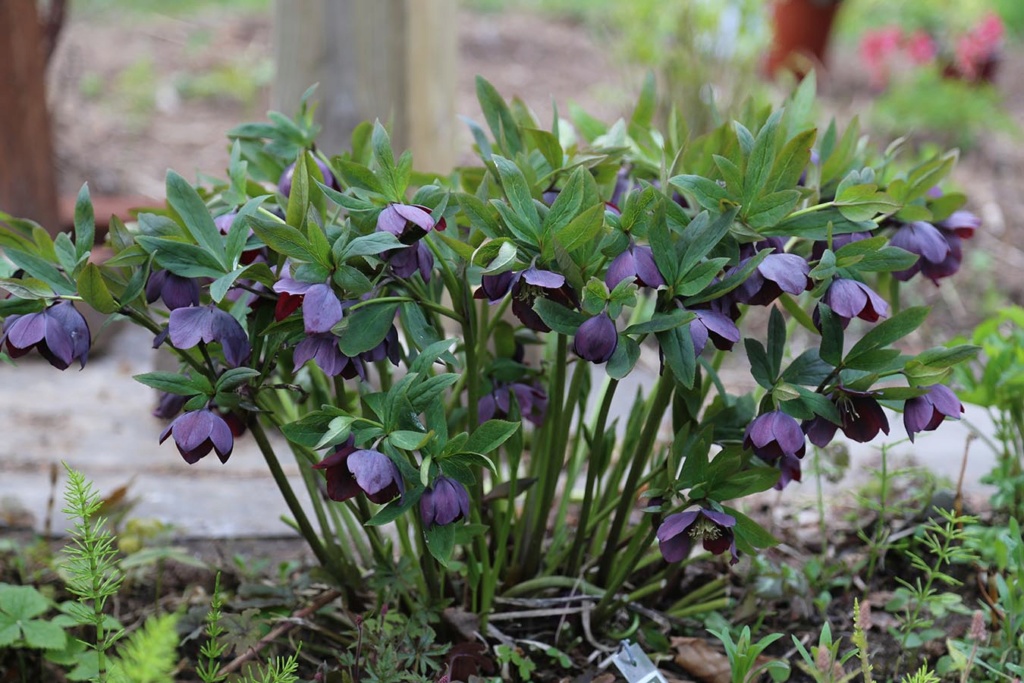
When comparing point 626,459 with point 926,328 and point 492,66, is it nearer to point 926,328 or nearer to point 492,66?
point 926,328

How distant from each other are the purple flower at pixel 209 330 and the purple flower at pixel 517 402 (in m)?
0.28

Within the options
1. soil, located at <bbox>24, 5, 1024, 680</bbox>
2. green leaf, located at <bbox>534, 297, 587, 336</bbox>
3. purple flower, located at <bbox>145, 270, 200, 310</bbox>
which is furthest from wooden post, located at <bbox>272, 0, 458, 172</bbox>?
green leaf, located at <bbox>534, 297, 587, 336</bbox>

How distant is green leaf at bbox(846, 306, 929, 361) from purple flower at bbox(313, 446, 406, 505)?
19.0 inches

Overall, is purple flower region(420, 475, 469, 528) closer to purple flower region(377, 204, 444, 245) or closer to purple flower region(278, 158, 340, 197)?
purple flower region(377, 204, 444, 245)

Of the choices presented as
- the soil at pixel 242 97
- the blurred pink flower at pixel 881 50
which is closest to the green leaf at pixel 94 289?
the soil at pixel 242 97

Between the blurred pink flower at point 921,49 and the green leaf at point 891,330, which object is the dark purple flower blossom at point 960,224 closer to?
the green leaf at point 891,330

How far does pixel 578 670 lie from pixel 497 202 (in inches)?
24.1

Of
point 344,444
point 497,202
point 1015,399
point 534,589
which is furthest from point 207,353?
point 1015,399

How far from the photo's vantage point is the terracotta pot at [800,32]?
5.09 metres

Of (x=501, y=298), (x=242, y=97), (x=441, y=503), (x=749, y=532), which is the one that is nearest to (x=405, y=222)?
(x=501, y=298)

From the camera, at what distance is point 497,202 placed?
88cm

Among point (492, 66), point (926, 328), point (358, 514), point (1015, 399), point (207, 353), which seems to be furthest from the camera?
point (492, 66)

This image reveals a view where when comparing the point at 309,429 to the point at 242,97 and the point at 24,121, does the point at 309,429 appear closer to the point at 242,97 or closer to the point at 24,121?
the point at 24,121

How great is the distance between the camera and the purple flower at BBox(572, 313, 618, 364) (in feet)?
2.90
